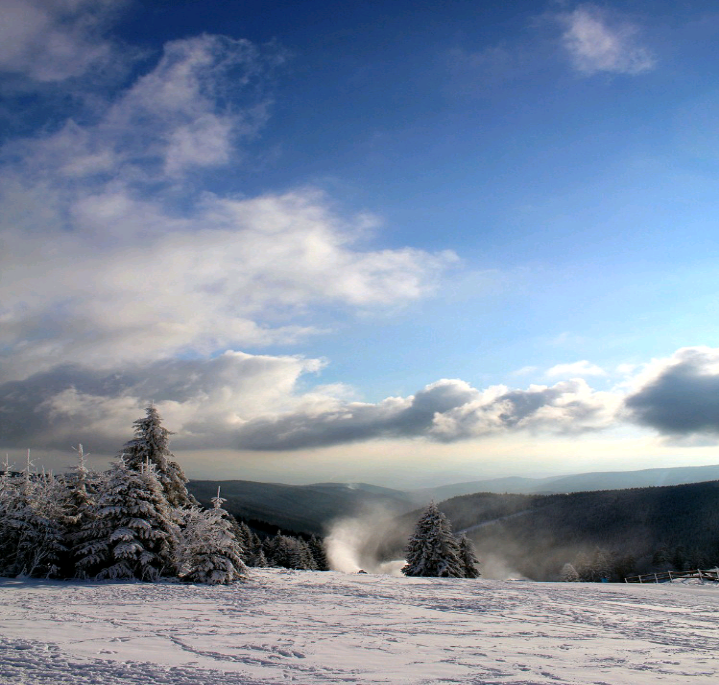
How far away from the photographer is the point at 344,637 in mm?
9938

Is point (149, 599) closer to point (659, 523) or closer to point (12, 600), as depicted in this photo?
point (12, 600)

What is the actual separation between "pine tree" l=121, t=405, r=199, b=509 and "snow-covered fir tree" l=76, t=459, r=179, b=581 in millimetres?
4501

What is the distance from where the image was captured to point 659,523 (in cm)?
16175

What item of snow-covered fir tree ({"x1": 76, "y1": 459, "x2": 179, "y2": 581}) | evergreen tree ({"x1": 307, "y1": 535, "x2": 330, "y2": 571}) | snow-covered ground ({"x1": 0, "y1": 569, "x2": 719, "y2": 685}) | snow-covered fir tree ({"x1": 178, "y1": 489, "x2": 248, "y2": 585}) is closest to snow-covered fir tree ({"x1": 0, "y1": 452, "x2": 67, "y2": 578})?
snow-covered fir tree ({"x1": 76, "y1": 459, "x2": 179, "y2": 581})

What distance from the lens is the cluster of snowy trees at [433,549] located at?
37.4 metres

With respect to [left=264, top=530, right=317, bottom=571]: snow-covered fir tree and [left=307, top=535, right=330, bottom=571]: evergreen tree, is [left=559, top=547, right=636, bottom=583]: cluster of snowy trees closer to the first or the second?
[left=307, top=535, right=330, bottom=571]: evergreen tree

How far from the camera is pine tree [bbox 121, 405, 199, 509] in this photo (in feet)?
86.5

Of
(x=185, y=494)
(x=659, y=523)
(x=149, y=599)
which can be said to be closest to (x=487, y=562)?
(x=659, y=523)

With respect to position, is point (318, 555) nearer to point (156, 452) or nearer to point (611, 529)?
point (156, 452)

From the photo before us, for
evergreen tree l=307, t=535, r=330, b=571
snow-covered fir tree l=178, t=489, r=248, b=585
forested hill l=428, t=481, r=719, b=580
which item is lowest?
forested hill l=428, t=481, r=719, b=580

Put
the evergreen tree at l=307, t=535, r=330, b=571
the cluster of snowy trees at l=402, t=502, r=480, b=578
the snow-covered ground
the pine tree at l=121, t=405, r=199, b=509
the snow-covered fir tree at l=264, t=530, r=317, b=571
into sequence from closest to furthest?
the snow-covered ground
the pine tree at l=121, t=405, r=199, b=509
the cluster of snowy trees at l=402, t=502, r=480, b=578
the snow-covered fir tree at l=264, t=530, r=317, b=571
the evergreen tree at l=307, t=535, r=330, b=571

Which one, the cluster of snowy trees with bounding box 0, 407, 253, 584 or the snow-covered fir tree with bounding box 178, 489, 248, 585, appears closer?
the snow-covered fir tree with bounding box 178, 489, 248, 585

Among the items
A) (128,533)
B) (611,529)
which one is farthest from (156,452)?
(611,529)

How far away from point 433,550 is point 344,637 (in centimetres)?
3048
